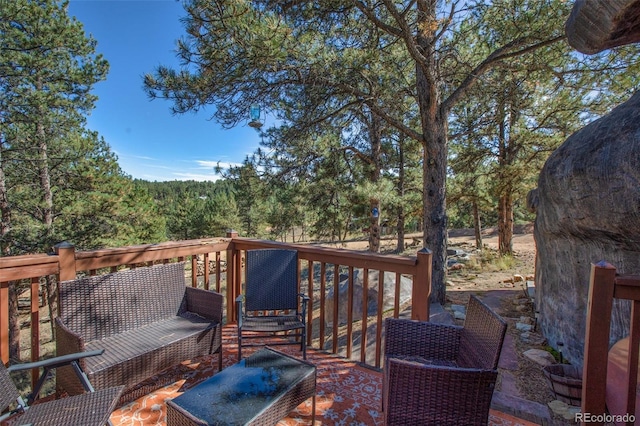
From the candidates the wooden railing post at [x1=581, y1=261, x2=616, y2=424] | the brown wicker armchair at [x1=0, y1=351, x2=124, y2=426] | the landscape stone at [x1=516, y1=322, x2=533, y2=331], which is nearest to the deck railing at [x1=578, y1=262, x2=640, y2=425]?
the wooden railing post at [x1=581, y1=261, x2=616, y2=424]

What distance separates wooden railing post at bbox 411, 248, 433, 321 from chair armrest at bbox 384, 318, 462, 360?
28cm

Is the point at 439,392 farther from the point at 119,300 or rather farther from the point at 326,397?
the point at 119,300

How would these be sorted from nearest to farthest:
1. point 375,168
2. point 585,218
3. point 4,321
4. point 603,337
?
point 603,337 → point 4,321 → point 585,218 → point 375,168

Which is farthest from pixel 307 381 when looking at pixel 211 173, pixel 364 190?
pixel 211 173

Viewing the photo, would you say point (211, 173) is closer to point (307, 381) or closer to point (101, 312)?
point (101, 312)

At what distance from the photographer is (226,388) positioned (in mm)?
1615

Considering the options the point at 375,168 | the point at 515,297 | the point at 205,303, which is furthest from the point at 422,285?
the point at 375,168

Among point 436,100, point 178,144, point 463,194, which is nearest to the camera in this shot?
point 436,100

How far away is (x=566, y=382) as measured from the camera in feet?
8.98

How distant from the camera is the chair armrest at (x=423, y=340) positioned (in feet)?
6.48

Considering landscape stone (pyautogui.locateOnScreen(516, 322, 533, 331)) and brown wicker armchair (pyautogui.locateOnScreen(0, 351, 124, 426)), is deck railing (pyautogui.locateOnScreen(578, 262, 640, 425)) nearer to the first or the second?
brown wicker armchair (pyautogui.locateOnScreen(0, 351, 124, 426))

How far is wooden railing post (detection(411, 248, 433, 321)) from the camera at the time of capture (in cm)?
222

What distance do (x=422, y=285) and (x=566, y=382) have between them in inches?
70.8

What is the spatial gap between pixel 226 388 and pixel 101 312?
3.73 ft
